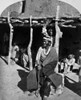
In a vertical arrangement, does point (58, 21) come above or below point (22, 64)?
above

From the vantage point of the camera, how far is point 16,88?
9.78 m

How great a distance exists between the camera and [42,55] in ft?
26.2

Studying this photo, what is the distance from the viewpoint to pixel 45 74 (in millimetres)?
7684

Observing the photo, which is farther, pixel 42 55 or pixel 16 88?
pixel 16 88

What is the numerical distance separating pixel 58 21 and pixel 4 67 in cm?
383

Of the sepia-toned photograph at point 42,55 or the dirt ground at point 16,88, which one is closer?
the sepia-toned photograph at point 42,55

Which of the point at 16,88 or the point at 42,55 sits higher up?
the point at 42,55

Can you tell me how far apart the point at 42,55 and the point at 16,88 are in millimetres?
2358

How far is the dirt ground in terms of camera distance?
8820mm

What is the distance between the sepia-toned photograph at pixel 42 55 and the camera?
798 centimetres

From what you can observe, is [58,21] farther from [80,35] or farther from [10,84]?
[80,35]

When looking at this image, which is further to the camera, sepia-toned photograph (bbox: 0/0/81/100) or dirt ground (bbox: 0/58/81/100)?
dirt ground (bbox: 0/58/81/100)

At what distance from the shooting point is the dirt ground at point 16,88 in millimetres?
8820

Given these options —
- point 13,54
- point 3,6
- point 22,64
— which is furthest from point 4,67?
point 3,6
